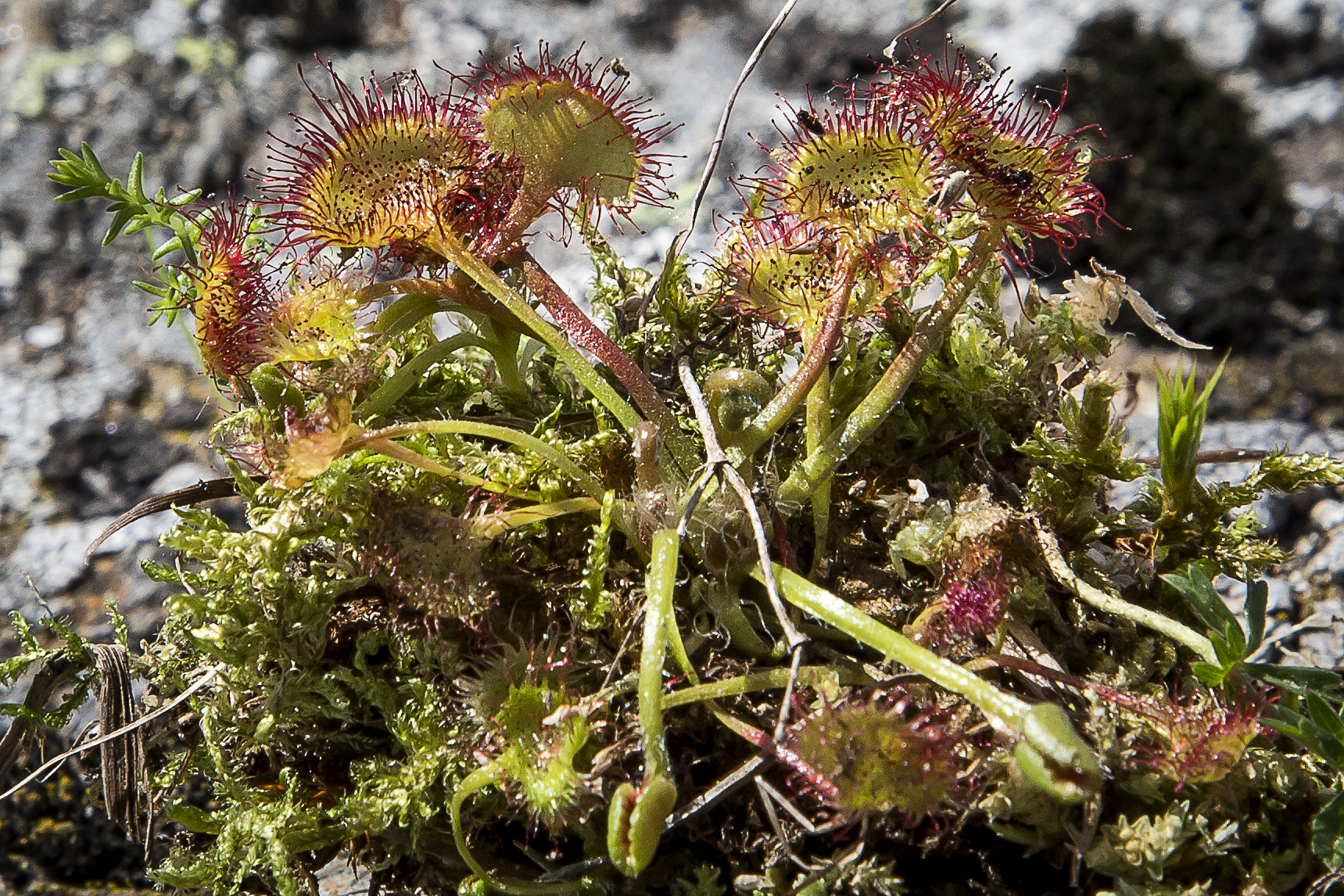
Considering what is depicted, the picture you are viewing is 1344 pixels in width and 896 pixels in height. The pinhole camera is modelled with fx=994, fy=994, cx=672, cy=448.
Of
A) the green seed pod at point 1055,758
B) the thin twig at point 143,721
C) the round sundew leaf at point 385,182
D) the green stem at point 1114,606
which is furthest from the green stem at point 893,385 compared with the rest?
the thin twig at point 143,721

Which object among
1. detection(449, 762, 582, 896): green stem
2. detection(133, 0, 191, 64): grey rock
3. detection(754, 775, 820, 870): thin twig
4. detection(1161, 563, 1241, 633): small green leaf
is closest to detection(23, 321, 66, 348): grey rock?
detection(133, 0, 191, 64): grey rock

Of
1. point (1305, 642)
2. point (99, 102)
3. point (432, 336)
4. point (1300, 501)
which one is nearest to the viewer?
point (432, 336)

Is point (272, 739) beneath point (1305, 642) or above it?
above

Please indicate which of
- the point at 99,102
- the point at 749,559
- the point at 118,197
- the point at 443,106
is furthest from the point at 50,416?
the point at 749,559

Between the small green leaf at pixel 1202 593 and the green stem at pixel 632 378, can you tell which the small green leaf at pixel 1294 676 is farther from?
the green stem at pixel 632 378

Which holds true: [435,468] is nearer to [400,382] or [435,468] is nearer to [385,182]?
[400,382]

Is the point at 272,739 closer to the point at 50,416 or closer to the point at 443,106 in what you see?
the point at 443,106
